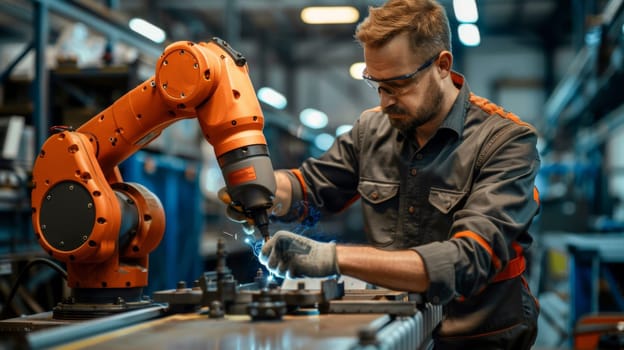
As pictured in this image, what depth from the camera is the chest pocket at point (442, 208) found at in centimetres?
214

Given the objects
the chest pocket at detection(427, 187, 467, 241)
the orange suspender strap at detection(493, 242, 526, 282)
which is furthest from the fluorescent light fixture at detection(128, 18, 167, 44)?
the orange suspender strap at detection(493, 242, 526, 282)

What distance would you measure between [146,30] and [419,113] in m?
3.90

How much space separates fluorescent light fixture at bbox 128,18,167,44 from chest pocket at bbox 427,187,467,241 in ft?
12.4

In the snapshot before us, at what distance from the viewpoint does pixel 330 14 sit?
31.4 ft

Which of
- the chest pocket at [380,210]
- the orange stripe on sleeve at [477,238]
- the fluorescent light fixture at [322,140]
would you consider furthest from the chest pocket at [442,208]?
the fluorescent light fixture at [322,140]

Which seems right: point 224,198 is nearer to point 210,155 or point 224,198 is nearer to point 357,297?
point 357,297

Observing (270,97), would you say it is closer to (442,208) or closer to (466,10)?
(466,10)

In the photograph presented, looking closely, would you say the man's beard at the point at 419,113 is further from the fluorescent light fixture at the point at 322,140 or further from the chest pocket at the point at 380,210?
the fluorescent light fixture at the point at 322,140

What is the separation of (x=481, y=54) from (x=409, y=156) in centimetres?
1441

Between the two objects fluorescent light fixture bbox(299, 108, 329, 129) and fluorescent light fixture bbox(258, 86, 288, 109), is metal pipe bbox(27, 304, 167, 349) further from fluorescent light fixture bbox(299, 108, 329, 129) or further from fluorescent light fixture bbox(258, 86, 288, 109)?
fluorescent light fixture bbox(299, 108, 329, 129)

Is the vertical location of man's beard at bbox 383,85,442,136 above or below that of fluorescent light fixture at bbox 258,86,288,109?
below

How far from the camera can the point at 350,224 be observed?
1406 centimetres

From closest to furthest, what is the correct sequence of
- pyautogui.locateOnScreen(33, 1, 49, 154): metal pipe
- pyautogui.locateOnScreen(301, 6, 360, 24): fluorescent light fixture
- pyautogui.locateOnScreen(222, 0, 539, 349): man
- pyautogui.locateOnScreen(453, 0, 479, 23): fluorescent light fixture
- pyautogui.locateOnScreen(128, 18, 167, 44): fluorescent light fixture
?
pyautogui.locateOnScreen(222, 0, 539, 349): man → pyautogui.locateOnScreen(33, 1, 49, 154): metal pipe → pyautogui.locateOnScreen(128, 18, 167, 44): fluorescent light fixture → pyautogui.locateOnScreen(453, 0, 479, 23): fluorescent light fixture → pyautogui.locateOnScreen(301, 6, 360, 24): fluorescent light fixture

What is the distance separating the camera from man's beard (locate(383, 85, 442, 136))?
216 centimetres
